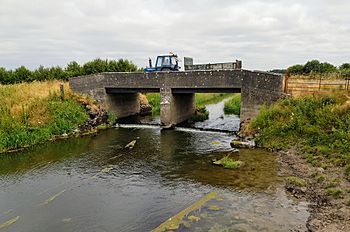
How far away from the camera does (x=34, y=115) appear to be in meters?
21.3

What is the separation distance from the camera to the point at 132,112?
108 ft

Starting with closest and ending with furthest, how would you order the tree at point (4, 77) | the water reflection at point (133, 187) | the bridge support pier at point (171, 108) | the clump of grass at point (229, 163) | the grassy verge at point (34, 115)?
the water reflection at point (133, 187)
the clump of grass at point (229, 163)
the grassy verge at point (34, 115)
the bridge support pier at point (171, 108)
the tree at point (4, 77)

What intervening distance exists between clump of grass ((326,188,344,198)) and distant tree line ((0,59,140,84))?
36159 millimetres

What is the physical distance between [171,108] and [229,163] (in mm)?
11587

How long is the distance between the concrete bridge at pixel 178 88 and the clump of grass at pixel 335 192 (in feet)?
35.6

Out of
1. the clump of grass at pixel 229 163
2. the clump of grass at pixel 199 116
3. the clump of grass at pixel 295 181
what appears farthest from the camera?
the clump of grass at pixel 199 116

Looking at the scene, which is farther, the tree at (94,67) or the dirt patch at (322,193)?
the tree at (94,67)

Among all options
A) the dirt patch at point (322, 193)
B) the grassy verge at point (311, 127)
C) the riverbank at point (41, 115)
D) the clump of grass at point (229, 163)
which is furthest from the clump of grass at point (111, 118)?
the dirt patch at point (322, 193)

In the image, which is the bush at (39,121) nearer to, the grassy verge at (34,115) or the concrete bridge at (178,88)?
the grassy verge at (34,115)

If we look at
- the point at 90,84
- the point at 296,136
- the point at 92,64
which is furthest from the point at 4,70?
the point at 296,136

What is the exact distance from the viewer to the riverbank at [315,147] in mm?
9461

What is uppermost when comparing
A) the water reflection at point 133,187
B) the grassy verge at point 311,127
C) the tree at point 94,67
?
the tree at point 94,67

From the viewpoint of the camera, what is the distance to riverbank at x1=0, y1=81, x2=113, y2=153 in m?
19.2

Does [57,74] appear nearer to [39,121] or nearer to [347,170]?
[39,121]
